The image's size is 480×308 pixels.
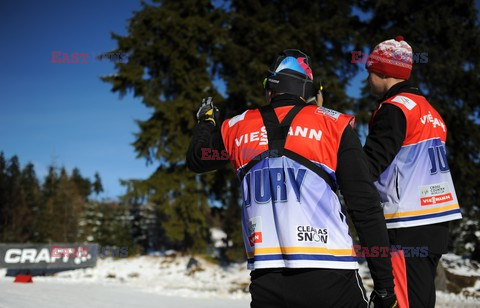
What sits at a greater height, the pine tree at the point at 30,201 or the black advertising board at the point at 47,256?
the pine tree at the point at 30,201

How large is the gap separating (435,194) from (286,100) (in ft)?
4.13

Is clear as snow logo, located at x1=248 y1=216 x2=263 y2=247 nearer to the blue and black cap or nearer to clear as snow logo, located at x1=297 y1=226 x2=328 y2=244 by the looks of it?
clear as snow logo, located at x1=297 y1=226 x2=328 y2=244

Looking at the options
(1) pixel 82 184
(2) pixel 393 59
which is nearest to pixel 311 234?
(2) pixel 393 59

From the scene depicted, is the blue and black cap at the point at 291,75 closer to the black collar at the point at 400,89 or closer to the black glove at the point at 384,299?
the black collar at the point at 400,89

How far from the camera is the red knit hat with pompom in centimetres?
293

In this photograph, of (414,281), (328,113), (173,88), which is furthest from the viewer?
(173,88)

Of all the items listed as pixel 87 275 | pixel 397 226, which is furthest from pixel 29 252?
pixel 397 226

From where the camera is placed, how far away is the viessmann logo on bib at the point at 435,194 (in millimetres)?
2646

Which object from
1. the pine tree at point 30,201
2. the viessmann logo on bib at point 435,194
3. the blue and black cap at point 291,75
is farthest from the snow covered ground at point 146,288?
the pine tree at point 30,201

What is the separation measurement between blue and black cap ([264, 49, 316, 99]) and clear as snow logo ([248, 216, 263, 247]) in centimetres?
68

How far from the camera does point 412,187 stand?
2658 millimetres

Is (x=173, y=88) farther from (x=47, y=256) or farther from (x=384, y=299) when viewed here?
(x=384, y=299)

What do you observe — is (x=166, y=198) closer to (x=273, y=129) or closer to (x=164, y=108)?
(x=164, y=108)

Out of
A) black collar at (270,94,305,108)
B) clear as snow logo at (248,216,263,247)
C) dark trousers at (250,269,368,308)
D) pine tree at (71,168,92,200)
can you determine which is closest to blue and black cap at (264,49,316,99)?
black collar at (270,94,305,108)
